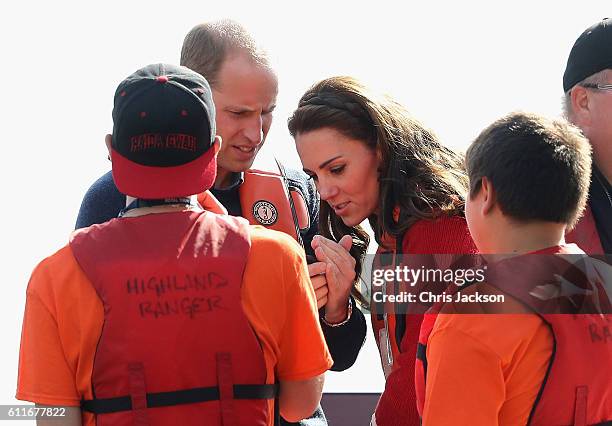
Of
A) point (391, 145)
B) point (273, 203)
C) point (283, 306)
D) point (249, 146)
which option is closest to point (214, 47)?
point (249, 146)

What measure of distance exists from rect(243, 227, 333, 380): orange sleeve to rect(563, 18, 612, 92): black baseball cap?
1.54 meters

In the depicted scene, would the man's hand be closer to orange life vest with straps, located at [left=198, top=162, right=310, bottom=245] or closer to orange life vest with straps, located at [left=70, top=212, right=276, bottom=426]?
orange life vest with straps, located at [left=198, top=162, right=310, bottom=245]

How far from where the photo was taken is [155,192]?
2164 millimetres

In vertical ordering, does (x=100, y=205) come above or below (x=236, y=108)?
below

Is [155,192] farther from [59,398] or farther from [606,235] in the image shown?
[606,235]

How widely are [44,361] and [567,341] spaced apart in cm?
129

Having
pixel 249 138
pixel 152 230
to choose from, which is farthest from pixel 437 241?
pixel 152 230

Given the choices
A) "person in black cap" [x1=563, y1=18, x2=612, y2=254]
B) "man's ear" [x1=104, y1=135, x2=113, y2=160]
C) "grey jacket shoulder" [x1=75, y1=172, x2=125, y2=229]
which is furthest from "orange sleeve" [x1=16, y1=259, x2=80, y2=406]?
"person in black cap" [x1=563, y1=18, x2=612, y2=254]

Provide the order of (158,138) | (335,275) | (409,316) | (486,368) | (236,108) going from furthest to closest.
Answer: (236,108) < (335,275) < (409,316) < (158,138) < (486,368)

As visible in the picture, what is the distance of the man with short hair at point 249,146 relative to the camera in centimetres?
311

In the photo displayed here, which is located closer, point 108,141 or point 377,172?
point 108,141

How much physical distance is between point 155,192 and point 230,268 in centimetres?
28

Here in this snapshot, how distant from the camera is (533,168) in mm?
2232

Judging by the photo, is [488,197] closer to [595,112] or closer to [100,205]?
[595,112]
